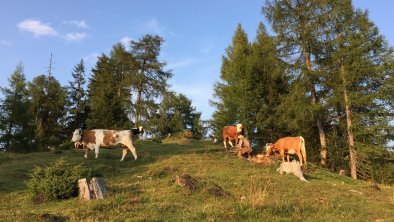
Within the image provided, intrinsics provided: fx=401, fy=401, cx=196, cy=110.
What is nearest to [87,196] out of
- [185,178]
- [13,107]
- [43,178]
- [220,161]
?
[43,178]

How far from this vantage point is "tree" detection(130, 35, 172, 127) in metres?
42.8

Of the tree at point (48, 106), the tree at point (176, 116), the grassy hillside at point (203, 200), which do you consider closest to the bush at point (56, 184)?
the grassy hillside at point (203, 200)

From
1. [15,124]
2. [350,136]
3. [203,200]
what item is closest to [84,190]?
[203,200]

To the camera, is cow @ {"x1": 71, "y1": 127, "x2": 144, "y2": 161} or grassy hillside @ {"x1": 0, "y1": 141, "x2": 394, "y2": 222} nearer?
grassy hillside @ {"x1": 0, "y1": 141, "x2": 394, "y2": 222}

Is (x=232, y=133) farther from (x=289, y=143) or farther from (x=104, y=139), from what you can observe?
(x=104, y=139)

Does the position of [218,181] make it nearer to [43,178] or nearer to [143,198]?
[143,198]

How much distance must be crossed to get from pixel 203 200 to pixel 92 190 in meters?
3.15

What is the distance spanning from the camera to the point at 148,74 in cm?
4397

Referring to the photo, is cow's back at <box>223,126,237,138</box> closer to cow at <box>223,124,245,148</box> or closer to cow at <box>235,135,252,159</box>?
cow at <box>223,124,245,148</box>

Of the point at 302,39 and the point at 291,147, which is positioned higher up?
the point at 302,39

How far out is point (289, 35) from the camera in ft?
96.0

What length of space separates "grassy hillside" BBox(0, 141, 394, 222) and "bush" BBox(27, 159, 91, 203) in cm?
38

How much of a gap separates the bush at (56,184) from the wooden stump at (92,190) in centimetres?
49

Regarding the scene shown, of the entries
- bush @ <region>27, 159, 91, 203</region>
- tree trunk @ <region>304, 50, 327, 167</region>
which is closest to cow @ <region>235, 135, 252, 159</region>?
tree trunk @ <region>304, 50, 327, 167</region>
